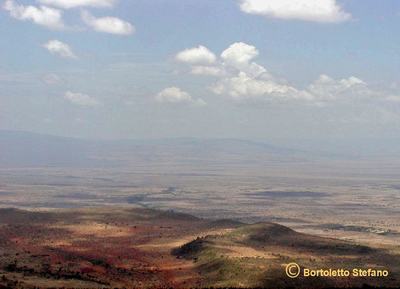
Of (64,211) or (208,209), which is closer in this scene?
(64,211)

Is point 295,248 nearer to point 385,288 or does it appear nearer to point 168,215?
point 385,288

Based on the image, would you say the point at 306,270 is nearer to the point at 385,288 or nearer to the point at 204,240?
the point at 385,288

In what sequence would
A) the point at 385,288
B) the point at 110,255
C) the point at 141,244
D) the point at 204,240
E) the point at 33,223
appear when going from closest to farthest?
the point at 385,288 < the point at 110,255 < the point at 204,240 < the point at 141,244 < the point at 33,223

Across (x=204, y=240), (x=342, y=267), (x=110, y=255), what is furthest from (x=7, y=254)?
(x=342, y=267)

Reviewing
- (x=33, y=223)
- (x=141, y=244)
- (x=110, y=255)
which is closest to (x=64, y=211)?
(x=33, y=223)

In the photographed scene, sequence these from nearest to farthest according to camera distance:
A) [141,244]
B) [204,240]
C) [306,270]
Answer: [306,270] < [204,240] < [141,244]

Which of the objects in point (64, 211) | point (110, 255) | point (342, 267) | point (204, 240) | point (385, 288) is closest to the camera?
point (385, 288)
